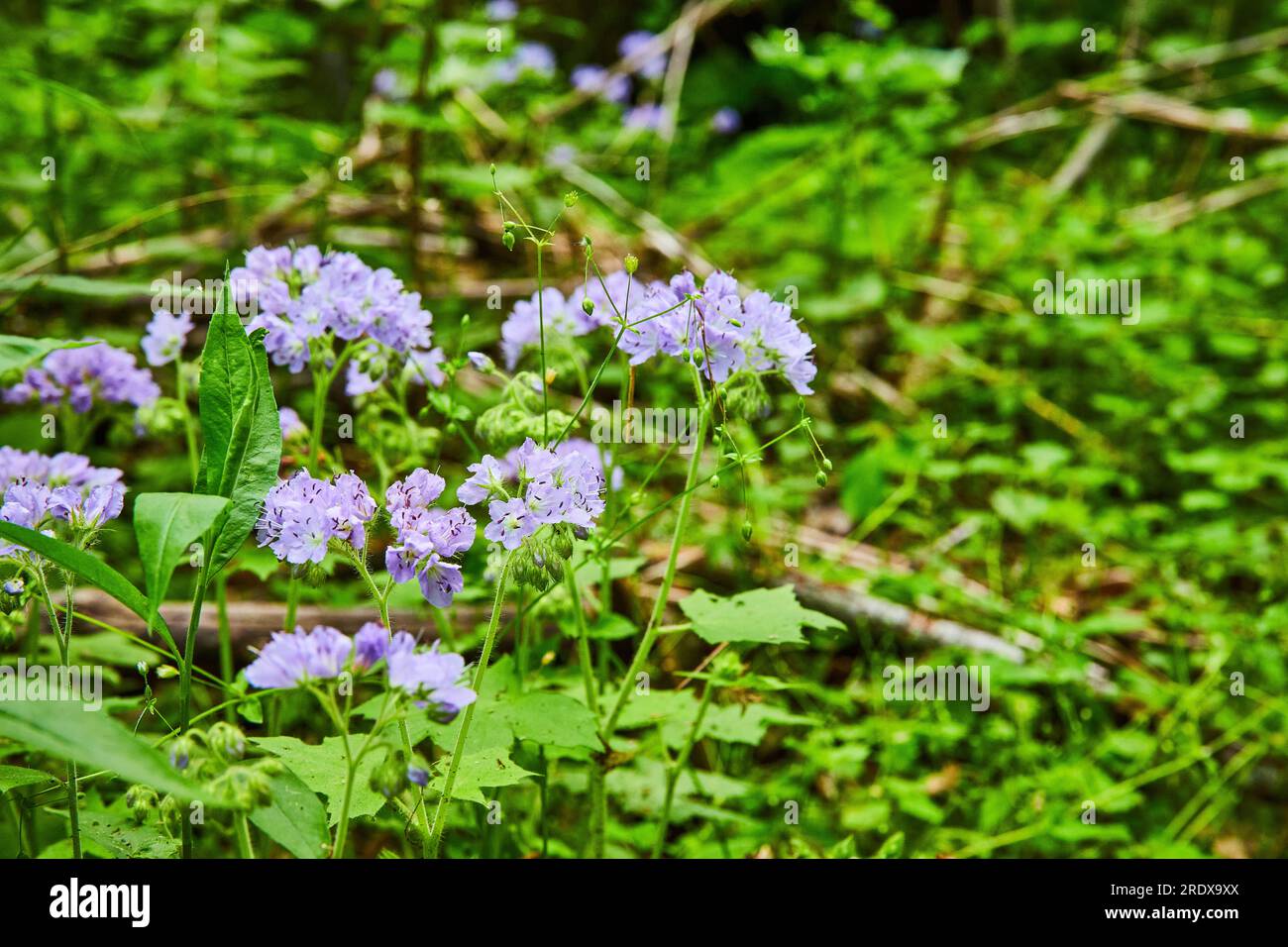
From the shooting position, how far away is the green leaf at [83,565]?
1072 mm

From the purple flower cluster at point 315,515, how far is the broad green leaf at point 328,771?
0.26 m

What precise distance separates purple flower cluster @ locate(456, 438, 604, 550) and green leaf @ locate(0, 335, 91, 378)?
1.60 ft

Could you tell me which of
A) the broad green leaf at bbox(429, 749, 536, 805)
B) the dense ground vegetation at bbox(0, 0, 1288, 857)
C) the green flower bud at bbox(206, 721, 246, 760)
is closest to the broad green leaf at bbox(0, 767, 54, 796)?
the dense ground vegetation at bbox(0, 0, 1288, 857)

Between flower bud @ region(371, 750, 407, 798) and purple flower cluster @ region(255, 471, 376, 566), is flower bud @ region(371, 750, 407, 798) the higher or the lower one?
the lower one

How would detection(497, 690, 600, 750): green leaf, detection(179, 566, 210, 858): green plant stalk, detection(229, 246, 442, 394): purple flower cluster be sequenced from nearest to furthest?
1. detection(179, 566, 210, 858): green plant stalk
2. detection(497, 690, 600, 750): green leaf
3. detection(229, 246, 442, 394): purple flower cluster

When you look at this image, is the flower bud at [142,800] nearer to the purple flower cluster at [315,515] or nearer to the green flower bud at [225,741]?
the green flower bud at [225,741]

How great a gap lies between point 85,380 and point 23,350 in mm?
823

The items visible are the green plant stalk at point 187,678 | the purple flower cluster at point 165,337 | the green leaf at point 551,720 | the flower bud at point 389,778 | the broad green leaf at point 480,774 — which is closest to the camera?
the flower bud at point 389,778

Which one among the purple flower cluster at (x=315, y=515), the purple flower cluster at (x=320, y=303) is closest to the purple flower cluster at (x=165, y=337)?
the purple flower cluster at (x=320, y=303)

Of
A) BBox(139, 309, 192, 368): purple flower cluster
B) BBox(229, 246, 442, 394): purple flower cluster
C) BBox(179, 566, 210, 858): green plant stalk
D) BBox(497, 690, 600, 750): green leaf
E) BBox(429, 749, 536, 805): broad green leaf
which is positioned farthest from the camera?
BBox(139, 309, 192, 368): purple flower cluster

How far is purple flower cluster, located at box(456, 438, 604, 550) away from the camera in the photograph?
4.26 feet

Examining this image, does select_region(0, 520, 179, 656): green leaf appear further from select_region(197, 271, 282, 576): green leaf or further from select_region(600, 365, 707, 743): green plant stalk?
select_region(600, 365, 707, 743): green plant stalk

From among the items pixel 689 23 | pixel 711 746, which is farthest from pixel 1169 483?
pixel 689 23
